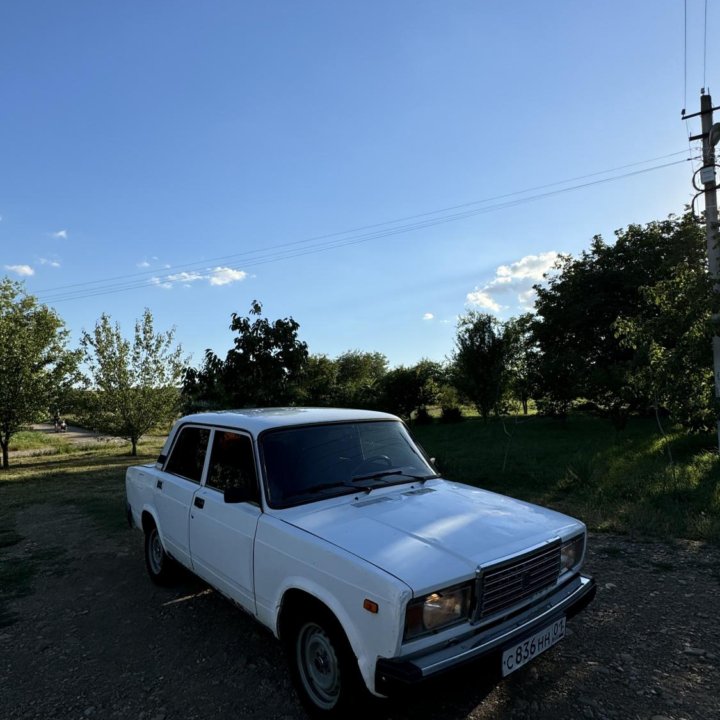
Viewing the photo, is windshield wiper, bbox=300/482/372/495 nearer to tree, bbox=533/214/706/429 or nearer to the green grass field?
the green grass field

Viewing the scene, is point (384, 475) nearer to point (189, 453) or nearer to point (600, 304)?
point (189, 453)

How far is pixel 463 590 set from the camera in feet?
8.10

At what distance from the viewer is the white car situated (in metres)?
2.37

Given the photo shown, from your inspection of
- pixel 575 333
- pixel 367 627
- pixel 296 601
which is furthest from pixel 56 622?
pixel 575 333

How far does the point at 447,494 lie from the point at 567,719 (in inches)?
54.9

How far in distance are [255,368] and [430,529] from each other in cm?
907

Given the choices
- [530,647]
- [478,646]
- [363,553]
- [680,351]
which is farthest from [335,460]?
[680,351]

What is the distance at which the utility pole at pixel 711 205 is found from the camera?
359 inches

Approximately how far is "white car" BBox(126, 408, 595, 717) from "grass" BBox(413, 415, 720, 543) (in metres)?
4.14

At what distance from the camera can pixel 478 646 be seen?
2430 millimetres

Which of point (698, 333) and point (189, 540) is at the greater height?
point (698, 333)

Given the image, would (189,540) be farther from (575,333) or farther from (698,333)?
(575,333)

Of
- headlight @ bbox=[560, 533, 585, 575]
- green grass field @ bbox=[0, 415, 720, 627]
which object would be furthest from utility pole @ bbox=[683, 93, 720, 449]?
headlight @ bbox=[560, 533, 585, 575]

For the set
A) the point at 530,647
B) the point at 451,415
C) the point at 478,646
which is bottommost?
the point at 451,415
